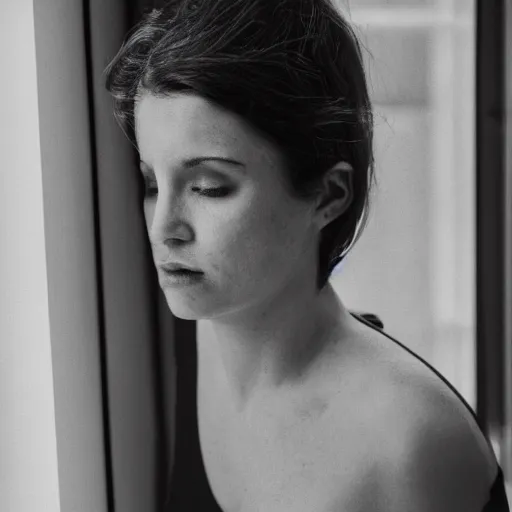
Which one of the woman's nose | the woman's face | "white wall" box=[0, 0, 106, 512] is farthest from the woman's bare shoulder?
"white wall" box=[0, 0, 106, 512]

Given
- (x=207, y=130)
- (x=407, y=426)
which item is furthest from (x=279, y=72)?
(x=407, y=426)

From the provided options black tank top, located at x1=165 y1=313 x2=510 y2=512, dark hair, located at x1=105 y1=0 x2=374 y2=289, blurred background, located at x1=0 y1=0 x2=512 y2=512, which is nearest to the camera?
dark hair, located at x1=105 y1=0 x2=374 y2=289

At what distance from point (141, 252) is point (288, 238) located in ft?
0.82

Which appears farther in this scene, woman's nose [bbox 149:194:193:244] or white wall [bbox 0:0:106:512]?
white wall [bbox 0:0:106:512]

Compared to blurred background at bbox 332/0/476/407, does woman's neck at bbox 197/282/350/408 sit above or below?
below

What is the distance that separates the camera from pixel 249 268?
3.26 ft

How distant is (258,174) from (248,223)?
0.23 feet

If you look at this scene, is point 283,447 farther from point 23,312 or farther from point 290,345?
point 23,312

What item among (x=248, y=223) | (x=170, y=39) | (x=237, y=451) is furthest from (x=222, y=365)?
(x=170, y=39)

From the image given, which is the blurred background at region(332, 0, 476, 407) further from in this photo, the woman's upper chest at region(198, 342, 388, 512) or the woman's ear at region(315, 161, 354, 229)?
the woman's upper chest at region(198, 342, 388, 512)

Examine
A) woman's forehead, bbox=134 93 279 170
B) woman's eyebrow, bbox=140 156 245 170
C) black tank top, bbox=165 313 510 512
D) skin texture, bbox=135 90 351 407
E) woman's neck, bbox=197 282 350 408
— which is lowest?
black tank top, bbox=165 313 510 512

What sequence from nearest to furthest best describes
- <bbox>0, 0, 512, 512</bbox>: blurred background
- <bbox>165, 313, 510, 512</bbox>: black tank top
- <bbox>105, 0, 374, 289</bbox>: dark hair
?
<bbox>105, 0, 374, 289</bbox>: dark hair < <bbox>0, 0, 512, 512</bbox>: blurred background < <bbox>165, 313, 510, 512</bbox>: black tank top

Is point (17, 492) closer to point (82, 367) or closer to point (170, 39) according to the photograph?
point (82, 367)

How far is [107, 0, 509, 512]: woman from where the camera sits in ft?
3.13
